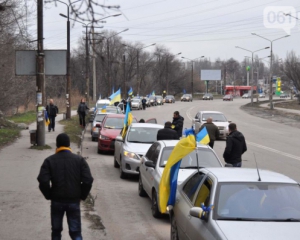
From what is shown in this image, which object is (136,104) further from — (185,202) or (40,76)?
(185,202)

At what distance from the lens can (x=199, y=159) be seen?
35.8ft

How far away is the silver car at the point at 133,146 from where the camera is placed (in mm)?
14344

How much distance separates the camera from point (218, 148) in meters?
24.2

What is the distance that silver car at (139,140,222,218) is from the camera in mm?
10055

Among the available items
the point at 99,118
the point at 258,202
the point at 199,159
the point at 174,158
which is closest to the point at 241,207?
the point at 258,202

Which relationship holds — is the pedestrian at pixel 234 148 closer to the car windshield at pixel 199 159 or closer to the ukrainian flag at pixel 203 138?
the ukrainian flag at pixel 203 138

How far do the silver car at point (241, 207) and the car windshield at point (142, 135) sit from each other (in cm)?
A: 906

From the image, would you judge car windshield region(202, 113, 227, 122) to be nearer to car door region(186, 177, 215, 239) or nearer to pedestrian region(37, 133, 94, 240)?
car door region(186, 177, 215, 239)

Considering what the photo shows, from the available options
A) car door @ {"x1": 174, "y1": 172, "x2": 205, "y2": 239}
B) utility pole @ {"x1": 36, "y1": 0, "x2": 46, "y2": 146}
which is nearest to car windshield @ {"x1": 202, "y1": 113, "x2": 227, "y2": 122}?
utility pole @ {"x1": 36, "y1": 0, "x2": 46, "y2": 146}

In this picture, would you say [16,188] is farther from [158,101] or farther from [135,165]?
[158,101]

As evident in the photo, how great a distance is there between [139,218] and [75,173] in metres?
3.83

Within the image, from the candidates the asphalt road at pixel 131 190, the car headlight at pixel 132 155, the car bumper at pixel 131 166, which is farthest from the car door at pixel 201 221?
the car headlight at pixel 132 155

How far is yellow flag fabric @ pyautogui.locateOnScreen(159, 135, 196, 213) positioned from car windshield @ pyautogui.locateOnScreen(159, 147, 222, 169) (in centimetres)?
232

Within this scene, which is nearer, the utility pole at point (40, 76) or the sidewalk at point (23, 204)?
the sidewalk at point (23, 204)
